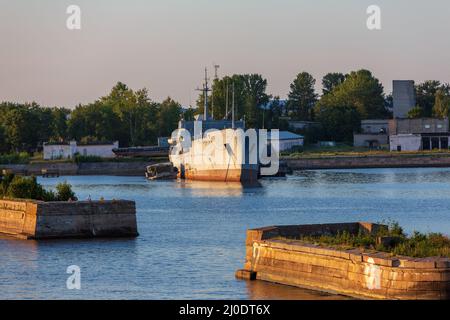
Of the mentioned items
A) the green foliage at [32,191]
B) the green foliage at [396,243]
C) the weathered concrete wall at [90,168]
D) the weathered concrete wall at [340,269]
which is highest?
the green foliage at [32,191]

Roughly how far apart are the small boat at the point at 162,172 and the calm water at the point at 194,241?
32615mm

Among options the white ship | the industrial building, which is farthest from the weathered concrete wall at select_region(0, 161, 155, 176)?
the industrial building

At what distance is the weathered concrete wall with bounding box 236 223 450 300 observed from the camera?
102 ft

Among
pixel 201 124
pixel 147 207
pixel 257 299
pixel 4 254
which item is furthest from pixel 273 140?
pixel 257 299

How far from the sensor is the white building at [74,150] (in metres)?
185

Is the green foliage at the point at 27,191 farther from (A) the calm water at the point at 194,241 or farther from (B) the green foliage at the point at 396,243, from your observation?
(B) the green foliage at the point at 396,243

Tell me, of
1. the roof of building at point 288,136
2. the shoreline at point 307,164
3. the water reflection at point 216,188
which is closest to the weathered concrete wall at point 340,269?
the water reflection at point 216,188

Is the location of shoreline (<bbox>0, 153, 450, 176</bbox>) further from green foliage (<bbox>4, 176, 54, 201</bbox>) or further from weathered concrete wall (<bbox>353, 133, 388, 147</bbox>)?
green foliage (<bbox>4, 176, 54, 201</bbox>)

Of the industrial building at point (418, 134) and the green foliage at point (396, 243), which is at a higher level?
the industrial building at point (418, 134)

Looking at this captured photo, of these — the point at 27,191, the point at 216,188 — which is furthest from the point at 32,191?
the point at 216,188

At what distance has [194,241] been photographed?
54500mm

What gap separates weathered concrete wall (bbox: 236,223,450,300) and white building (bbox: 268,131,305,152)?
148231 millimetres

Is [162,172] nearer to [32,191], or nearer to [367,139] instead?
[367,139]

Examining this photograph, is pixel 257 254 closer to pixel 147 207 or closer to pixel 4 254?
pixel 4 254
